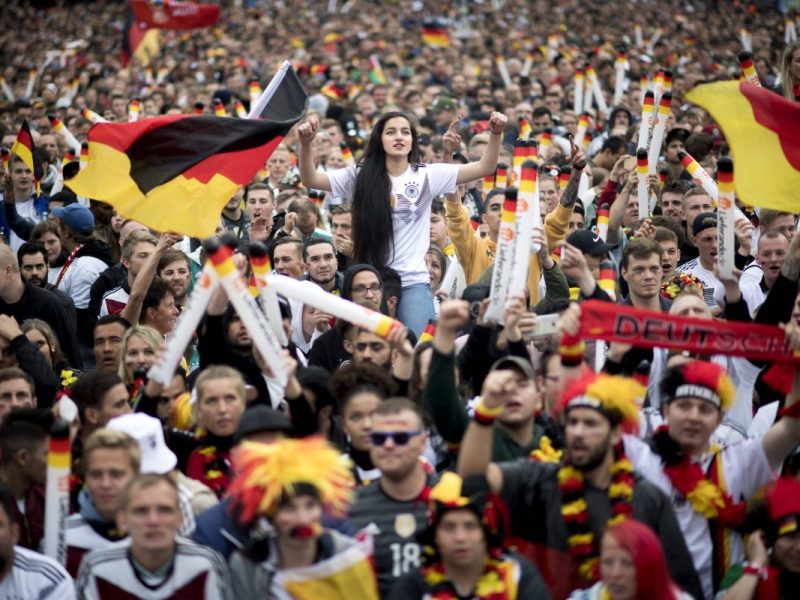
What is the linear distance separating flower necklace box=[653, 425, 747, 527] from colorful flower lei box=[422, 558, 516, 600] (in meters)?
1.04

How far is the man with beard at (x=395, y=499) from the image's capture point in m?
5.61

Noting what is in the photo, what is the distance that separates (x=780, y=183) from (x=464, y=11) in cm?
2657

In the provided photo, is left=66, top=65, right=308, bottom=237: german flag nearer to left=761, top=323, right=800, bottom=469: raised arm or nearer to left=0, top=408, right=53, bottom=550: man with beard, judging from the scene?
left=0, top=408, right=53, bottom=550: man with beard

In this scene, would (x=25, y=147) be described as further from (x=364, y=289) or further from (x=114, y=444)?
(x=114, y=444)

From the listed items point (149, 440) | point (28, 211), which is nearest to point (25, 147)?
point (28, 211)

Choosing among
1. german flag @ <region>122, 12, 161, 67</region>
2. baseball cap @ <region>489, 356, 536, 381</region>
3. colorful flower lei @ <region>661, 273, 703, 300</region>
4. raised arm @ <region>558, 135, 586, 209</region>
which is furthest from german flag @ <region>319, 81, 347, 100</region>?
baseball cap @ <region>489, 356, 536, 381</region>

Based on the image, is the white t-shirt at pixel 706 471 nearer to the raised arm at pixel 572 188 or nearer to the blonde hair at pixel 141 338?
the blonde hair at pixel 141 338

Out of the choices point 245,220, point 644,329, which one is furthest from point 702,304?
point 245,220

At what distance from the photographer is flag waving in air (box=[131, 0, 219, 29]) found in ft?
79.9

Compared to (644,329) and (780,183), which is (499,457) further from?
(780,183)

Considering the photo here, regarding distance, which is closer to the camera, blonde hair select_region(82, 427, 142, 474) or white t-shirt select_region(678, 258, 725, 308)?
blonde hair select_region(82, 427, 142, 474)

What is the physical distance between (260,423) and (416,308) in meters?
3.30

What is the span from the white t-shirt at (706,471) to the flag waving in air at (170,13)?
64.7 ft

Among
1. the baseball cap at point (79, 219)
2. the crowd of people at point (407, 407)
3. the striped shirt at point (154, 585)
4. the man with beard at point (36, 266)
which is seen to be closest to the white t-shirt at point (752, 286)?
the crowd of people at point (407, 407)
